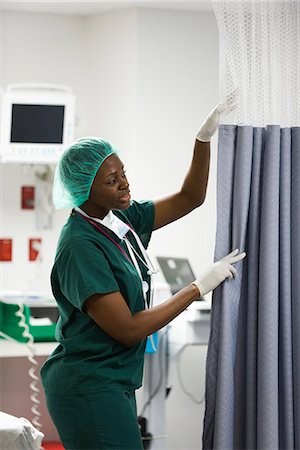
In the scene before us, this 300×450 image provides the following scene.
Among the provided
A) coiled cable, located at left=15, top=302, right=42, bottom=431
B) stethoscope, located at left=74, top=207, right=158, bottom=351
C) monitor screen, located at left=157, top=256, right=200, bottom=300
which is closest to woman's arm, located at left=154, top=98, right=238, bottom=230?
stethoscope, located at left=74, top=207, right=158, bottom=351

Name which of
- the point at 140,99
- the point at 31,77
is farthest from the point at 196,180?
the point at 31,77

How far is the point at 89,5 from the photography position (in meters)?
4.38

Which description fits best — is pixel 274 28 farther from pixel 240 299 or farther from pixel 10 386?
pixel 10 386

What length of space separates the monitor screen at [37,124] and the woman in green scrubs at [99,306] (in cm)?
193

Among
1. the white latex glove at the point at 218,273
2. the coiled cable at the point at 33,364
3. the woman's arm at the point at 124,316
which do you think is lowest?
the coiled cable at the point at 33,364

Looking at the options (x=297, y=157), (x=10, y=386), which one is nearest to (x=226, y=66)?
(x=297, y=157)

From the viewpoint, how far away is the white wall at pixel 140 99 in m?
4.34

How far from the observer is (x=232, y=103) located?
2385 millimetres

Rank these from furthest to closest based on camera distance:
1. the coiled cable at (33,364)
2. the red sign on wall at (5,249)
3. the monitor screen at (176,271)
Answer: the red sign on wall at (5,249)
the monitor screen at (176,271)
the coiled cable at (33,364)

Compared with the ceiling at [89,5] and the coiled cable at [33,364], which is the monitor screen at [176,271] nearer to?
the coiled cable at [33,364]

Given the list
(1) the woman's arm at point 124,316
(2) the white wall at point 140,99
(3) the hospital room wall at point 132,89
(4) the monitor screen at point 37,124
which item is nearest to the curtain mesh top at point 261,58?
(1) the woman's arm at point 124,316

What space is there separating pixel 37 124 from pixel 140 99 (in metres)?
0.54

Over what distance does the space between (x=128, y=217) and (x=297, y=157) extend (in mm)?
527

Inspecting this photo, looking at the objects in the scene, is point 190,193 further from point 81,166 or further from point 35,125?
point 35,125
